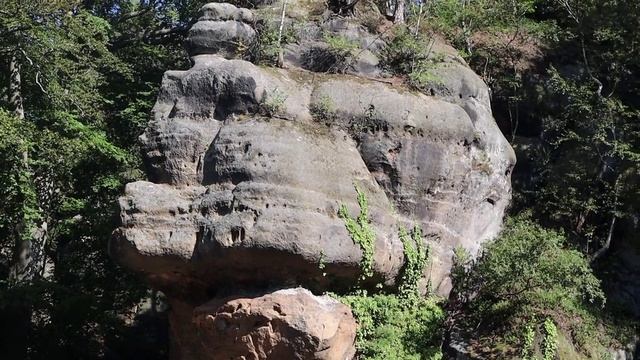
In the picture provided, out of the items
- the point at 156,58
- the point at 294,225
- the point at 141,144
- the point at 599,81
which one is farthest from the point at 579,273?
the point at 156,58

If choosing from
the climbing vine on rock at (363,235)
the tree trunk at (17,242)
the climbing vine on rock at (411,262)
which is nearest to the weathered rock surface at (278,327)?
the climbing vine on rock at (363,235)

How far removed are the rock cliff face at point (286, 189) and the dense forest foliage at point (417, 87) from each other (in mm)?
838

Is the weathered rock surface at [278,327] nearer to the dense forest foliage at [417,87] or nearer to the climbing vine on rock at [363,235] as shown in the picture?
the climbing vine on rock at [363,235]

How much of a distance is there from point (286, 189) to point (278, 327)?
1.89 m

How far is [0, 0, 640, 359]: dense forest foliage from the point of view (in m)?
13.4

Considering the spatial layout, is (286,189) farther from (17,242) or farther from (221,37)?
(17,242)

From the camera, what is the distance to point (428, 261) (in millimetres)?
11727

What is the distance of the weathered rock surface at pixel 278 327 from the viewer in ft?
32.4

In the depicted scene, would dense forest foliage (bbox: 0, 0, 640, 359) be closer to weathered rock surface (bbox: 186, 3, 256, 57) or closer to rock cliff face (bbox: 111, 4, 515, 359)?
weathered rock surface (bbox: 186, 3, 256, 57)

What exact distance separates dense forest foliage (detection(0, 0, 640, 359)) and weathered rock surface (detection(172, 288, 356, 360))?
2.45 meters

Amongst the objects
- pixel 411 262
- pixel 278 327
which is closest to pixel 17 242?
pixel 278 327

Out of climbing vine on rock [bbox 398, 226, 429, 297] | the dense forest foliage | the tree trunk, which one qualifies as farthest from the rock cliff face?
the tree trunk

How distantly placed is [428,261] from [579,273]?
247cm

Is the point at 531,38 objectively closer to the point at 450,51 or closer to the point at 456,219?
the point at 450,51
